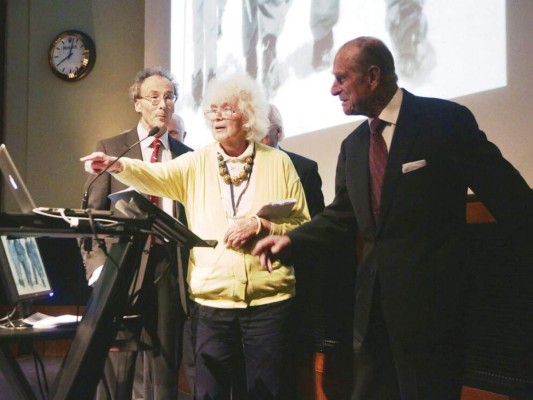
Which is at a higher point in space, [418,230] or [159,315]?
[418,230]

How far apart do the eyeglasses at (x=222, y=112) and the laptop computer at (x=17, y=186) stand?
2.66 ft

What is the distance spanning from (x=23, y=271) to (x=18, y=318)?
189 mm

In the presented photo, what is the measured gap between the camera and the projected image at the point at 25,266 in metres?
2.19

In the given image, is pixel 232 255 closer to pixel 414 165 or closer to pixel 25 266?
pixel 414 165

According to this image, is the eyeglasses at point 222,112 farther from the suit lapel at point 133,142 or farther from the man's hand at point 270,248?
the man's hand at point 270,248

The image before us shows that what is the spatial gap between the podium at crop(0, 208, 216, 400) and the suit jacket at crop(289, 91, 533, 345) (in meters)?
0.48

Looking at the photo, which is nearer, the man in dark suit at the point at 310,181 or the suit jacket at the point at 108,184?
the suit jacket at the point at 108,184

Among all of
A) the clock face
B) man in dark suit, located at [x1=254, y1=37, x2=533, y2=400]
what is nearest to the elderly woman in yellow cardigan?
man in dark suit, located at [x1=254, y1=37, x2=533, y2=400]

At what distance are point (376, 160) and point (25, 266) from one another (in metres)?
1.43

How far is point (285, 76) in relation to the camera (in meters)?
3.53

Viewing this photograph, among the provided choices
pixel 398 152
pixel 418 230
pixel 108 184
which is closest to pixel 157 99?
pixel 108 184

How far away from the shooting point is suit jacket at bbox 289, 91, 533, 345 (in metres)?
1.54

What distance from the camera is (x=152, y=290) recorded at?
2.17 m

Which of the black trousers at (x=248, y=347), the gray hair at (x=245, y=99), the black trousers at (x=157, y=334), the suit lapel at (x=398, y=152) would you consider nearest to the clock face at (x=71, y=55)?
the gray hair at (x=245, y=99)
